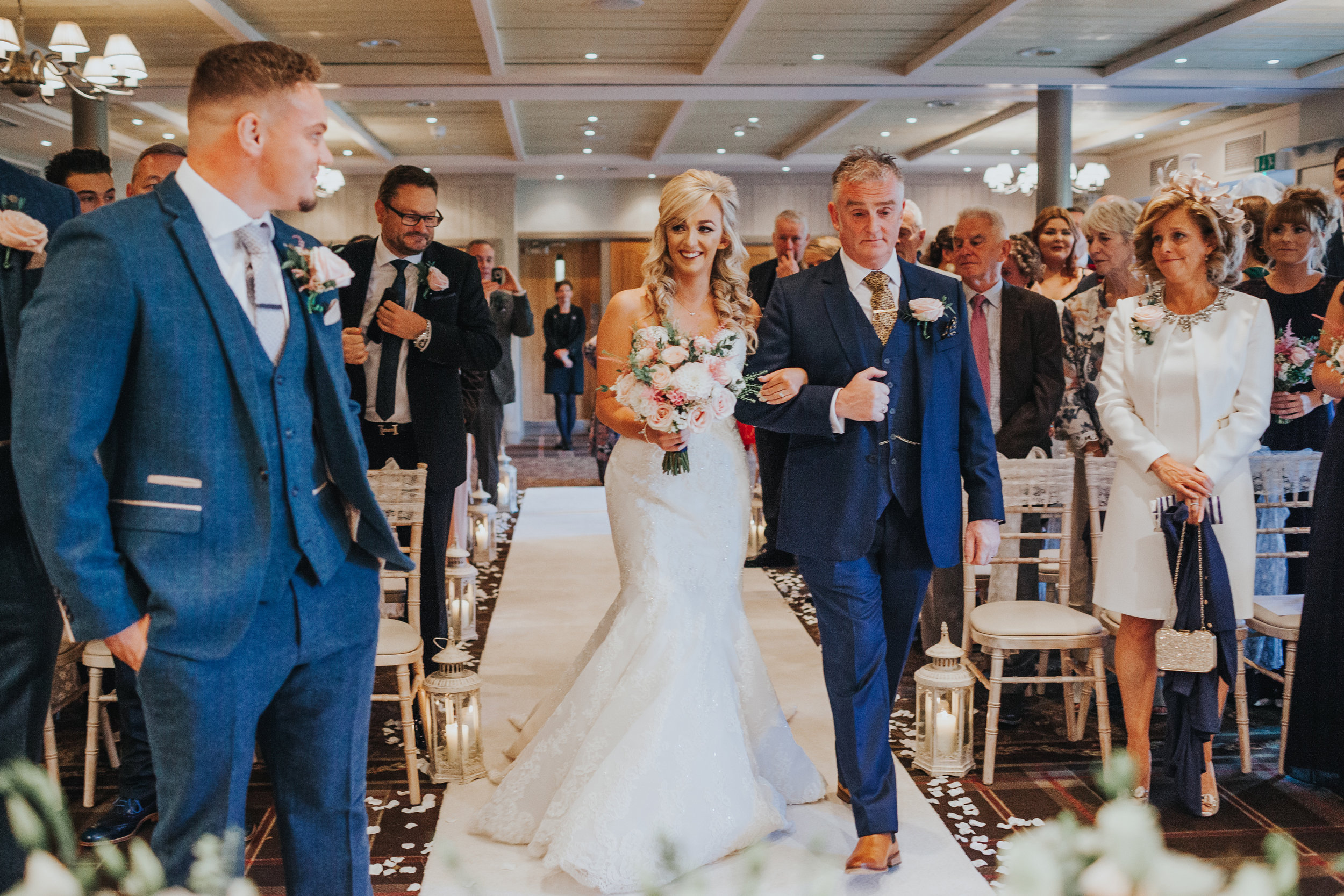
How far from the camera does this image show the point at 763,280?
240 inches

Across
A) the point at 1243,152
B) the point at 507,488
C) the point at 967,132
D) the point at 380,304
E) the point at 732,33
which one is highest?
the point at 967,132

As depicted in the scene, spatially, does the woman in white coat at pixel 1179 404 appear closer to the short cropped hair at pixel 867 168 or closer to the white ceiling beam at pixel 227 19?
the short cropped hair at pixel 867 168

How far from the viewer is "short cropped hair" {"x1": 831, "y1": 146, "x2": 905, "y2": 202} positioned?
2.95 meters

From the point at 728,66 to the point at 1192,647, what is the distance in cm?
818

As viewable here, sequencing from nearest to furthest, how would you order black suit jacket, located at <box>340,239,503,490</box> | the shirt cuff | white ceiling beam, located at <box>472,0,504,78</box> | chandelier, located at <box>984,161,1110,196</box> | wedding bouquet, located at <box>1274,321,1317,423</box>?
the shirt cuff
black suit jacket, located at <box>340,239,503,490</box>
wedding bouquet, located at <box>1274,321,1317,423</box>
white ceiling beam, located at <box>472,0,504,78</box>
chandelier, located at <box>984,161,1110,196</box>

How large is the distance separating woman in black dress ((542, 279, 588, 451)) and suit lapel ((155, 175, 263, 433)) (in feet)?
40.0

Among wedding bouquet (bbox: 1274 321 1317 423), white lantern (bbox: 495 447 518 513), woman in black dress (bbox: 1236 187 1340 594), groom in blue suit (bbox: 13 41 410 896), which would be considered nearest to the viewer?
groom in blue suit (bbox: 13 41 410 896)

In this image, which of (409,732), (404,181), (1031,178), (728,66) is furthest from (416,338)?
(1031,178)

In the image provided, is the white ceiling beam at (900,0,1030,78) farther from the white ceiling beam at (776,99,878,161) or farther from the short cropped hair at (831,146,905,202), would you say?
the short cropped hair at (831,146,905,202)

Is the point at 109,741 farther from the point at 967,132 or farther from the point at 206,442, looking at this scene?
the point at 967,132

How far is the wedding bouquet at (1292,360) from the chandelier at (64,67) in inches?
270

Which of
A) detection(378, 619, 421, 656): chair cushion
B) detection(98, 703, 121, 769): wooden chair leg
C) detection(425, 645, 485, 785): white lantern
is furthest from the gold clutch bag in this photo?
detection(98, 703, 121, 769): wooden chair leg

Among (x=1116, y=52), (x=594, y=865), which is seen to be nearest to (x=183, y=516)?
(x=594, y=865)

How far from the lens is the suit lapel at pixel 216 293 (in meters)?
1.79
